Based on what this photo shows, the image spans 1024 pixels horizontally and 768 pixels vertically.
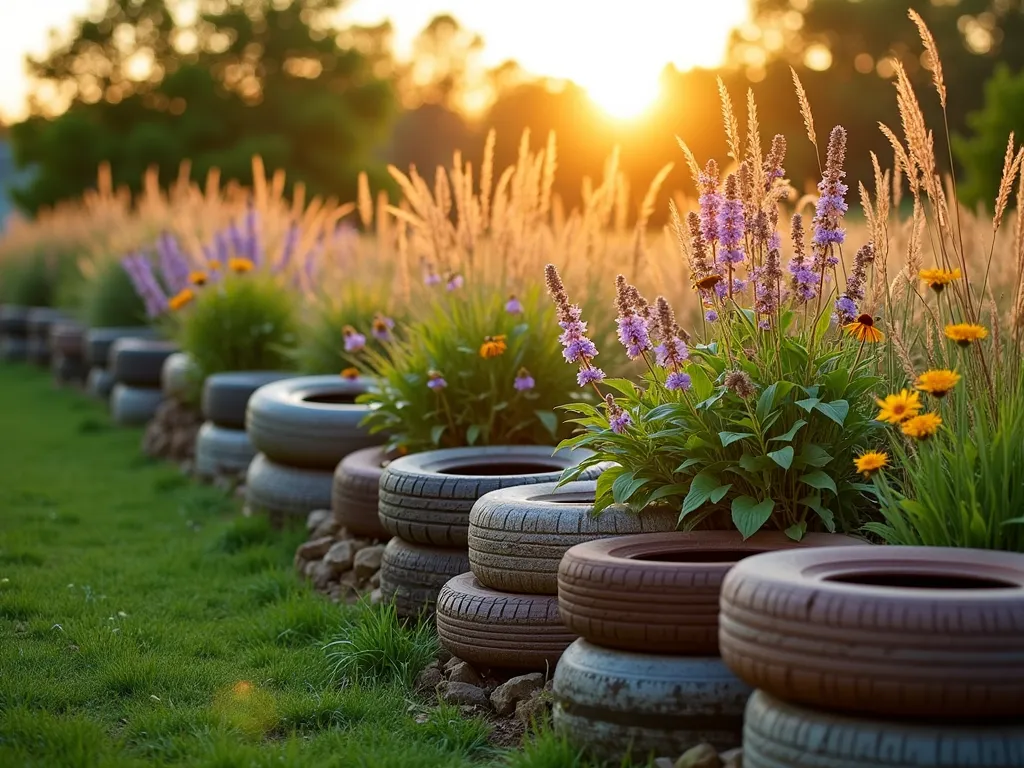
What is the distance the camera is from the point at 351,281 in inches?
296

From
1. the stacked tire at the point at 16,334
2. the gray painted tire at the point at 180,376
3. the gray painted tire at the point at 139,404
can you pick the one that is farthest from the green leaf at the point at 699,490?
the stacked tire at the point at 16,334

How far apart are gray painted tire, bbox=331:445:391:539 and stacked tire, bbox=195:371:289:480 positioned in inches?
88.7

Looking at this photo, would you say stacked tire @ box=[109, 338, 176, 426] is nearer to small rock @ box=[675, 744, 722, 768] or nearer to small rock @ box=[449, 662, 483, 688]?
small rock @ box=[449, 662, 483, 688]

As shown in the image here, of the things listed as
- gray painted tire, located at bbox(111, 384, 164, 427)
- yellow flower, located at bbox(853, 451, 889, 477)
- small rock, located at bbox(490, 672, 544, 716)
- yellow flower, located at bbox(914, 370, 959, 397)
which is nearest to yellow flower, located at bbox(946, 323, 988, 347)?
yellow flower, located at bbox(914, 370, 959, 397)

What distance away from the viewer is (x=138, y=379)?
10141mm

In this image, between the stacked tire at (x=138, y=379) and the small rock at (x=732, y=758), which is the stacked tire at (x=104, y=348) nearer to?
the stacked tire at (x=138, y=379)

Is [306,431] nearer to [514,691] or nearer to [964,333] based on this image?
[514,691]

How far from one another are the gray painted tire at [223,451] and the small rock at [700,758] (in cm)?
493

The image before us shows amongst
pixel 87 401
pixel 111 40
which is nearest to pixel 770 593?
pixel 87 401

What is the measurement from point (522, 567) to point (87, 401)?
31.2 ft

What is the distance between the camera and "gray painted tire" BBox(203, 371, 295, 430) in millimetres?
7359

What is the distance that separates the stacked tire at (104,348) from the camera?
11.6m

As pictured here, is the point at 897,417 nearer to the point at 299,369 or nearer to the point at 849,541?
the point at 849,541

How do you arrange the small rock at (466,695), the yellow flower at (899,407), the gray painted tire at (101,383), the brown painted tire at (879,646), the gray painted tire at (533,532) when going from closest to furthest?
the brown painted tire at (879,646) → the yellow flower at (899,407) → the gray painted tire at (533,532) → the small rock at (466,695) → the gray painted tire at (101,383)
